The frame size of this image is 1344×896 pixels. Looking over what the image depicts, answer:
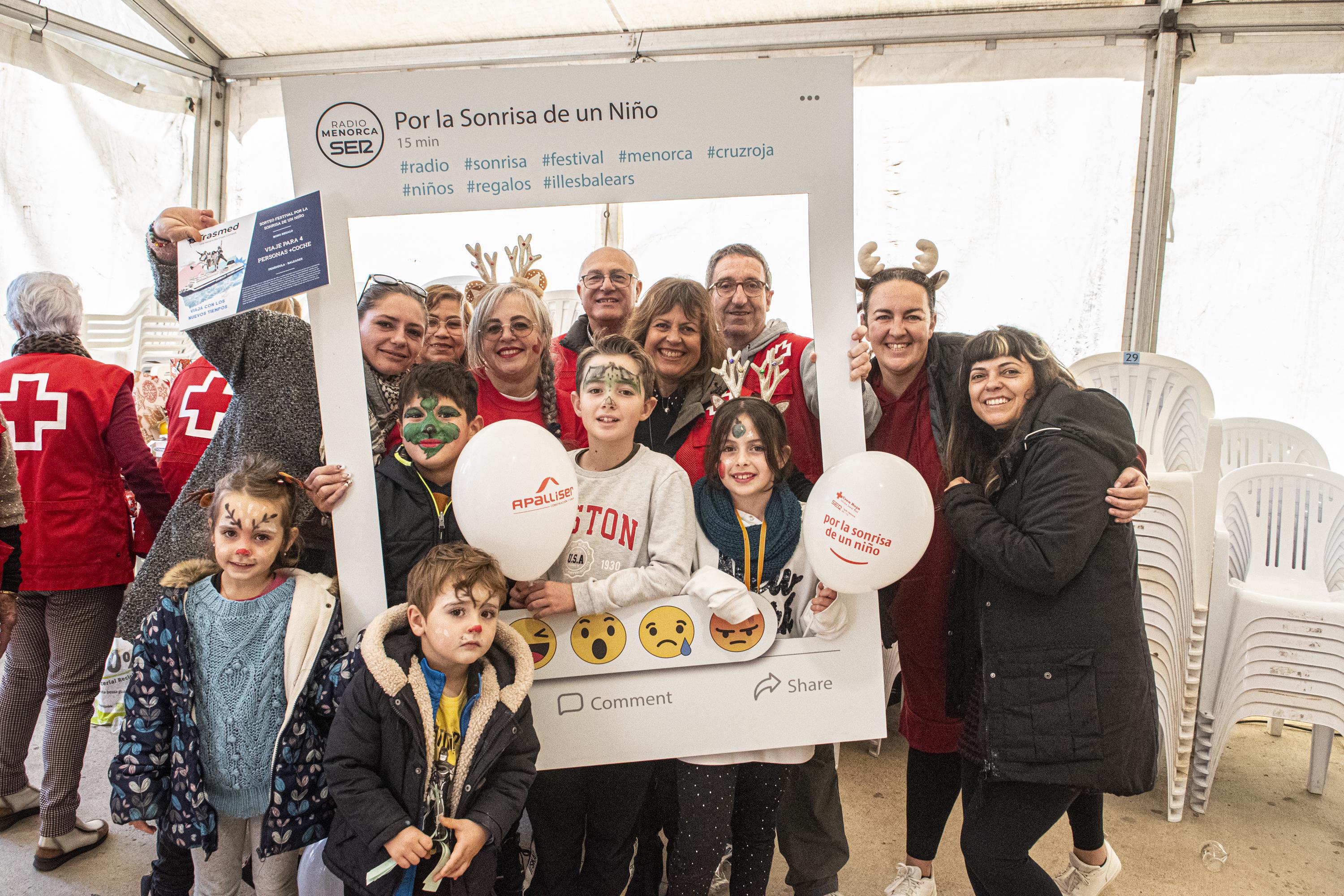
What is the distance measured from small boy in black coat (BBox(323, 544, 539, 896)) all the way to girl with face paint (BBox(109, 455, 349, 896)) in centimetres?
17

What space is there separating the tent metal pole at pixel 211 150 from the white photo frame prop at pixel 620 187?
13.1ft

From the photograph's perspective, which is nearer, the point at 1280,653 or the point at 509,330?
the point at 509,330

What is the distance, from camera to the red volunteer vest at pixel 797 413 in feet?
6.70

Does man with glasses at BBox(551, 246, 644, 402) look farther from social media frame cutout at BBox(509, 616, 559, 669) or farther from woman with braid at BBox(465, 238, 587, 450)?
social media frame cutout at BBox(509, 616, 559, 669)

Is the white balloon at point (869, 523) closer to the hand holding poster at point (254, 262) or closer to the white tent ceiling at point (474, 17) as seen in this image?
the hand holding poster at point (254, 262)

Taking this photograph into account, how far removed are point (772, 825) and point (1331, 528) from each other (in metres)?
2.72

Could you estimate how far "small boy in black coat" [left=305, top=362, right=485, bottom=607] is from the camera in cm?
180

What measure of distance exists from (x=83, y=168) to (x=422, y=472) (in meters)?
4.13

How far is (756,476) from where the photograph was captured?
5.87 ft

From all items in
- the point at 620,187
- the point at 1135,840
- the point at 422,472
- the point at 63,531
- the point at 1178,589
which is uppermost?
the point at 620,187

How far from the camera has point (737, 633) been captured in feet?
5.90

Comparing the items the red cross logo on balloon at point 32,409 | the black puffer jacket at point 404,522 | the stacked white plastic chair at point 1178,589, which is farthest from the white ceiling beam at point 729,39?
the black puffer jacket at point 404,522

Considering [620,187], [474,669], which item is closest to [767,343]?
[620,187]

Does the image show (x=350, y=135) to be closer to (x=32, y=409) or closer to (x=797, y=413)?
(x=797, y=413)
